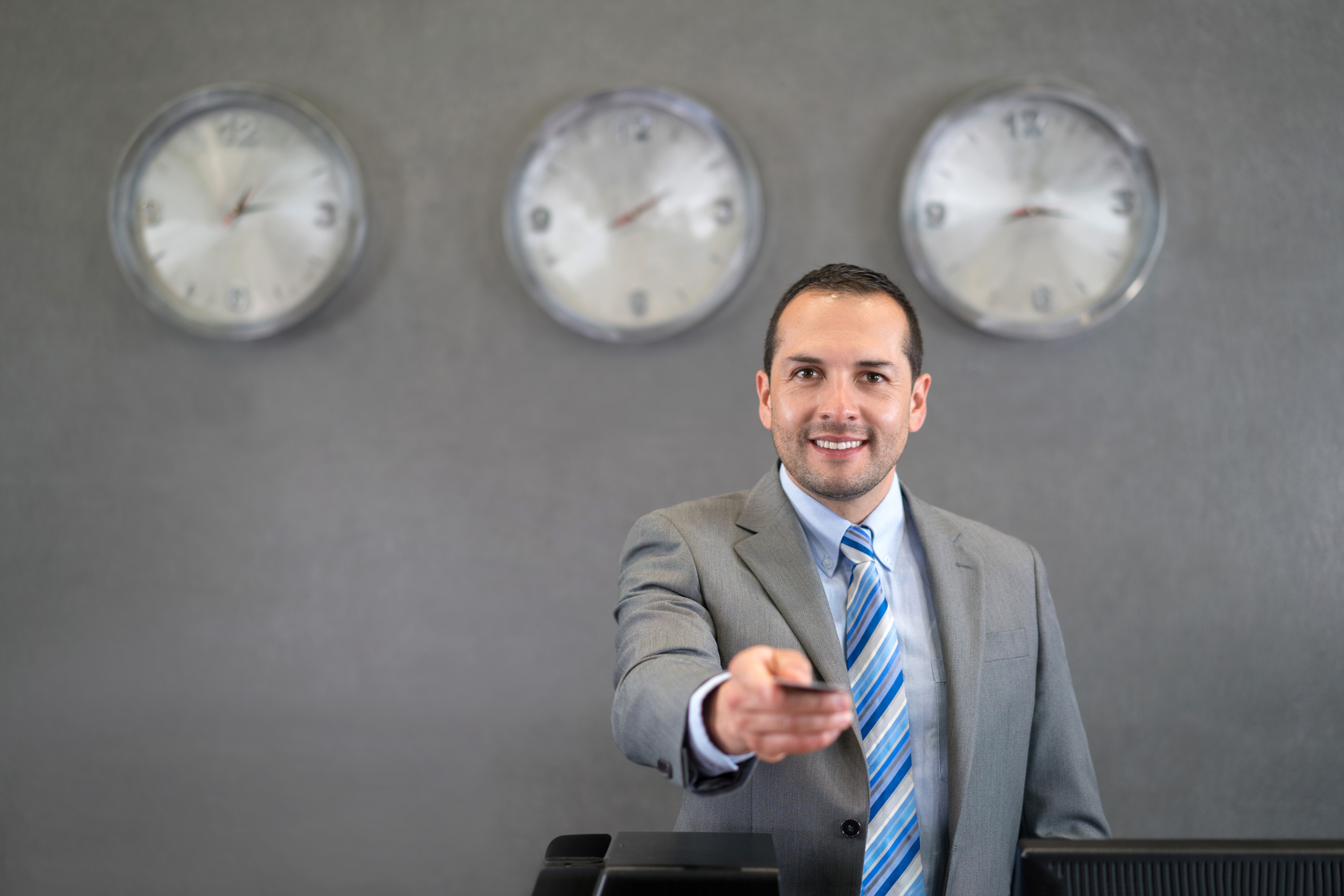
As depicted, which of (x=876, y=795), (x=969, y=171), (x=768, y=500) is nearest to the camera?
(x=876, y=795)

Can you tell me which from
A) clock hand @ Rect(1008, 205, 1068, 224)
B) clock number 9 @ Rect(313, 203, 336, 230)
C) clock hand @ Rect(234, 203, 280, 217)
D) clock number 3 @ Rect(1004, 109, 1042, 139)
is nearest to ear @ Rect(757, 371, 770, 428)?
clock hand @ Rect(1008, 205, 1068, 224)

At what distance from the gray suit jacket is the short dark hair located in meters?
0.24

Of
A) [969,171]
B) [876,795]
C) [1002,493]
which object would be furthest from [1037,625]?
[969,171]

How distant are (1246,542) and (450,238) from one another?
83.5 inches

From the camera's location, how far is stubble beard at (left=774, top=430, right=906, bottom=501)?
4.35 ft

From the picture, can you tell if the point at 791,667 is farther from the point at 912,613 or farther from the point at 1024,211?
the point at 1024,211

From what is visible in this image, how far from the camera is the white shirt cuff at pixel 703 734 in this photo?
100 centimetres

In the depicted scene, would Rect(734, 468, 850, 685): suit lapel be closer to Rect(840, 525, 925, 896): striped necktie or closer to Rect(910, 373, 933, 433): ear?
Rect(840, 525, 925, 896): striped necktie

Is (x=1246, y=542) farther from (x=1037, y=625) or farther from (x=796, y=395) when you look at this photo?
(x=796, y=395)

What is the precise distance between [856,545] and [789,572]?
114 millimetres

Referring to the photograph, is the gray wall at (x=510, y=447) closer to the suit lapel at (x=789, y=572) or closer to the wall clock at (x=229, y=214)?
the wall clock at (x=229, y=214)

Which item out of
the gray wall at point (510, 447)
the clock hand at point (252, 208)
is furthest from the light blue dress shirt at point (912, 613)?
the clock hand at point (252, 208)

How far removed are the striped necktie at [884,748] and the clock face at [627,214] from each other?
1.18 meters

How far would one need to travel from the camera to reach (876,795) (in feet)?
4.17
